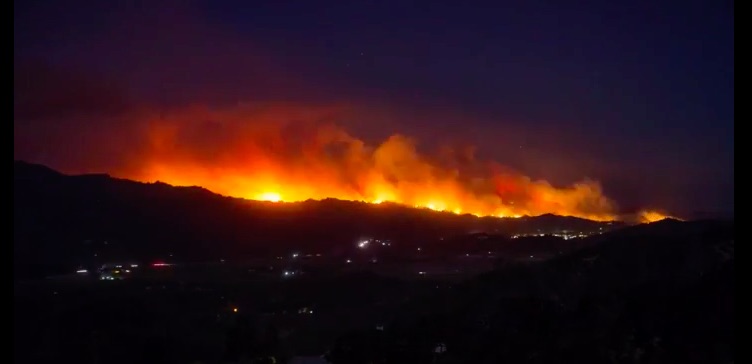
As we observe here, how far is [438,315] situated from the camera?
21375 mm

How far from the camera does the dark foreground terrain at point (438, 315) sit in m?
18.1

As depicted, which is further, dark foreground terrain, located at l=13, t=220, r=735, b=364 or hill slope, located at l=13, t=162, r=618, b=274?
hill slope, located at l=13, t=162, r=618, b=274

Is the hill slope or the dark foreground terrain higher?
the hill slope

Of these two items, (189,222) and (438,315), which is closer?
(438,315)

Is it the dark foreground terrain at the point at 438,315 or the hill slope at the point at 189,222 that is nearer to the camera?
the dark foreground terrain at the point at 438,315

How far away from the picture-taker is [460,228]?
50.6m

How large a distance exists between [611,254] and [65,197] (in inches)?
1374

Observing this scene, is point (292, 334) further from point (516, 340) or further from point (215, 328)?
point (516, 340)

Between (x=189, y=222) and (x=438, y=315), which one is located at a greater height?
(x=189, y=222)

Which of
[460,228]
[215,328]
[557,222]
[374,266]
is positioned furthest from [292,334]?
[557,222]

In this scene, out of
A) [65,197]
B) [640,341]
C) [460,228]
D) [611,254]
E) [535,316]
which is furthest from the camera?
[460,228]

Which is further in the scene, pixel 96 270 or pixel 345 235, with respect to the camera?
pixel 345 235

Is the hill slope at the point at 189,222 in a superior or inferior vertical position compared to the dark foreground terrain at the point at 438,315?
Answer: superior

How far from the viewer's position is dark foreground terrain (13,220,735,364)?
18062 millimetres
